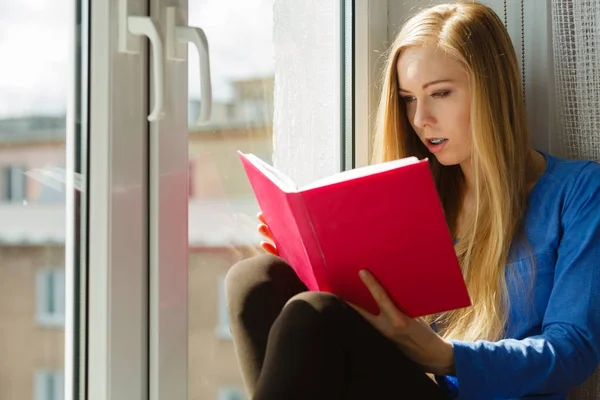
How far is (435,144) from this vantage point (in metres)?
1.27

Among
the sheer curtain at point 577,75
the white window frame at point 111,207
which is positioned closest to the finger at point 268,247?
the white window frame at point 111,207

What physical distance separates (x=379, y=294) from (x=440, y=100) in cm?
42

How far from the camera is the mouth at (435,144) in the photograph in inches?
49.6

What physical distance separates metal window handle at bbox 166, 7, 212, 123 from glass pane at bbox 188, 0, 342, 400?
3 centimetres

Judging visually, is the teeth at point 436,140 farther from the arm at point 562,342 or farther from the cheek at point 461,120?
the arm at point 562,342

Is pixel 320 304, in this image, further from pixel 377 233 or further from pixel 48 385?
pixel 48 385

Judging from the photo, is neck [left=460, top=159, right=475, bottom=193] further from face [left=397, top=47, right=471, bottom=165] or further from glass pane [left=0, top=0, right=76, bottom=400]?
glass pane [left=0, top=0, right=76, bottom=400]

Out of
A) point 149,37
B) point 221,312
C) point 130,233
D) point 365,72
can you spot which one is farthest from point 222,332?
point 365,72

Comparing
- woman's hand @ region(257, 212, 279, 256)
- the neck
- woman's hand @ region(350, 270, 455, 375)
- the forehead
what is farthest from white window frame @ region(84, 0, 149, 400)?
the neck

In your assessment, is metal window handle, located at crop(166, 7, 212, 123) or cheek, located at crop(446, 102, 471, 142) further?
cheek, located at crop(446, 102, 471, 142)

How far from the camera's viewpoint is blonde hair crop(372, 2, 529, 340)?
3.85 ft

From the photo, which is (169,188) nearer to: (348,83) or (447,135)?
(447,135)

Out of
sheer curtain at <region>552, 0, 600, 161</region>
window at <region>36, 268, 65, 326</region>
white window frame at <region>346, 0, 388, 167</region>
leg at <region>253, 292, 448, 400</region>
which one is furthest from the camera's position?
white window frame at <region>346, 0, 388, 167</region>

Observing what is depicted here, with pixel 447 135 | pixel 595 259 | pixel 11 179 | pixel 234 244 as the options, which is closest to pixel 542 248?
pixel 595 259
